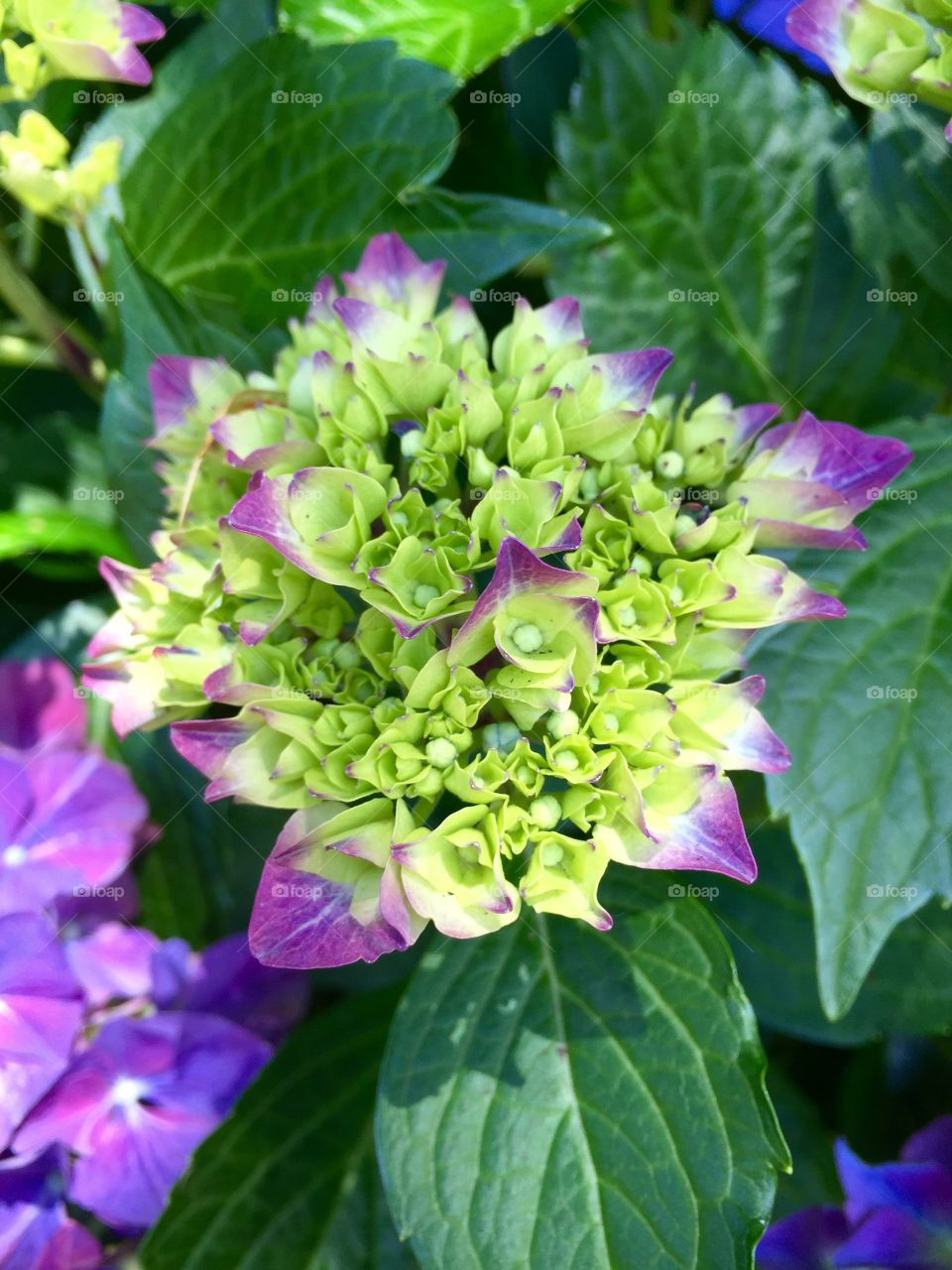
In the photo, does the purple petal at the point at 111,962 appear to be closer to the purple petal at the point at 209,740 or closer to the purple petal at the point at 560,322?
the purple petal at the point at 209,740

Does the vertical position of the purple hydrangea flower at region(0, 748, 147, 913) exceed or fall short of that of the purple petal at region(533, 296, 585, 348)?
it falls short

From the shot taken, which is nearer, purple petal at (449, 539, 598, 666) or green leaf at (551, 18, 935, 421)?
purple petal at (449, 539, 598, 666)

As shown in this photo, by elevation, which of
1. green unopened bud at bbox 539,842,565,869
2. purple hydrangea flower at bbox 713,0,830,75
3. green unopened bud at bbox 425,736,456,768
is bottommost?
green unopened bud at bbox 539,842,565,869

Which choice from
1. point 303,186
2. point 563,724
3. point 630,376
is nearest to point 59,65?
point 303,186

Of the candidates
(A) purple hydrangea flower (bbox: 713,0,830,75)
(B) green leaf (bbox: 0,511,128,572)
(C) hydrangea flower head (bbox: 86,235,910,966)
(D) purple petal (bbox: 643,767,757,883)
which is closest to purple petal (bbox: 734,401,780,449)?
(C) hydrangea flower head (bbox: 86,235,910,966)

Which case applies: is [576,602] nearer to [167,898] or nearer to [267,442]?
[267,442]

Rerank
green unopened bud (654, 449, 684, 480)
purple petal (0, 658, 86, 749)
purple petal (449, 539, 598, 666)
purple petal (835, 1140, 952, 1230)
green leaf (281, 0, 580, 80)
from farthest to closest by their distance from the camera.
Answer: purple petal (0, 658, 86, 749)
green leaf (281, 0, 580, 80)
purple petal (835, 1140, 952, 1230)
green unopened bud (654, 449, 684, 480)
purple petal (449, 539, 598, 666)

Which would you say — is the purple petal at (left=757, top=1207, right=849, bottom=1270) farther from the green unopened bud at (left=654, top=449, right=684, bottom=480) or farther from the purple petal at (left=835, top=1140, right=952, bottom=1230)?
the green unopened bud at (left=654, top=449, right=684, bottom=480)

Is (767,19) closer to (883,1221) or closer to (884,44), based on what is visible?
(884,44)

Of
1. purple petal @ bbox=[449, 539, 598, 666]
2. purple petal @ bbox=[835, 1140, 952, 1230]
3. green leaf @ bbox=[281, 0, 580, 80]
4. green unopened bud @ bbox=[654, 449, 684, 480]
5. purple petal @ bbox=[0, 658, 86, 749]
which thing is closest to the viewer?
purple petal @ bbox=[449, 539, 598, 666]
